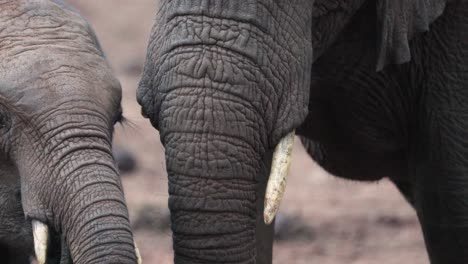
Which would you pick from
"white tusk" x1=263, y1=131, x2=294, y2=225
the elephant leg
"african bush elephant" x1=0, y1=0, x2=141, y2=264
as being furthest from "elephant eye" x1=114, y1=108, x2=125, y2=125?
the elephant leg

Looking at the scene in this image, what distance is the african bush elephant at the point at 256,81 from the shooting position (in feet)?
18.8

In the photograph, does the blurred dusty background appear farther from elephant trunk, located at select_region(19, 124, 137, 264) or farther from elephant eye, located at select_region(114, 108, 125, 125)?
elephant trunk, located at select_region(19, 124, 137, 264)

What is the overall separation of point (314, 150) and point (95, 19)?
7767mm

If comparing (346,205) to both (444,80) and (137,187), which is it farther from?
(444,80)

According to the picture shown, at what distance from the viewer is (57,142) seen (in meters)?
5.92

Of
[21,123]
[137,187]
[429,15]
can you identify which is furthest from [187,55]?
[137,187]

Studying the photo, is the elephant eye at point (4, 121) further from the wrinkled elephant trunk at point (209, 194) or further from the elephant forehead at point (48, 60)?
the wrinkled elephant trunk at point (209, 194)

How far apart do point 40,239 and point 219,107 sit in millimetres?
708

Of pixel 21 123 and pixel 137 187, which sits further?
pixel 137 187

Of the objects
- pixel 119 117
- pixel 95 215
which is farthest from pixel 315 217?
pixel 95 215

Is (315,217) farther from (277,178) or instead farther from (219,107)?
(219,107)

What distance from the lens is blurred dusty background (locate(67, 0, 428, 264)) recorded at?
30.9 feet

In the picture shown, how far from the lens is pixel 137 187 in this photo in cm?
1079

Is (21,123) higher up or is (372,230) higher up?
(21,123)
